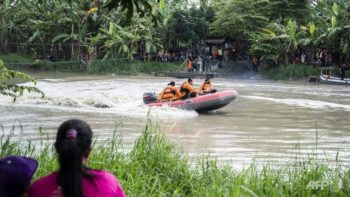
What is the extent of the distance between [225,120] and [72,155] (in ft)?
44.3

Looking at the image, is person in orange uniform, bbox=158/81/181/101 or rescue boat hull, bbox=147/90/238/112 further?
person in orange uniform, bbox=158/81/181/101

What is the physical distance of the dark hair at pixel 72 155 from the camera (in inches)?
97.2

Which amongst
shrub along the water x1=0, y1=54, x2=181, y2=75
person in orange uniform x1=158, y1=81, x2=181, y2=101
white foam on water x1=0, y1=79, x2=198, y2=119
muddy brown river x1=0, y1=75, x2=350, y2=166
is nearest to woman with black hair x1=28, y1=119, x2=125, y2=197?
muddy brown river x1=0, y1=75, x2=350, y2=166

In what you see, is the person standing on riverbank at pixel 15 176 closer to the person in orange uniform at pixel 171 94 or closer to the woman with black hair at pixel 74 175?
the woman with black hair at pixel 74 175

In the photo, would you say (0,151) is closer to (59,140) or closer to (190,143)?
(59,140)

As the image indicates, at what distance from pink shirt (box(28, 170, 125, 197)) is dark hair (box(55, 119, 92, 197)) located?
0.03m

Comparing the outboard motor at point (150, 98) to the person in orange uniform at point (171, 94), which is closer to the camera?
the person in orange uniform at point (171, 94)

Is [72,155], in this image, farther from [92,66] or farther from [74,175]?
[92,66]

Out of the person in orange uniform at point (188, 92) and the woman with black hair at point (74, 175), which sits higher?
the woman with black hair at point (74, 175)

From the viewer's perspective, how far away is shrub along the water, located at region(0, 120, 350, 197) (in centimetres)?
509

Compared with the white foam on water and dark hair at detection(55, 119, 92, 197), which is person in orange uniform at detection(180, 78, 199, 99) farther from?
dark hair at detection(55, 119, 92, 197)

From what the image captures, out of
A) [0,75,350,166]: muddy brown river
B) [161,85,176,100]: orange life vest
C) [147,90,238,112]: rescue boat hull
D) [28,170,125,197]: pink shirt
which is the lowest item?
[0,75,350,166]: muddy brown river

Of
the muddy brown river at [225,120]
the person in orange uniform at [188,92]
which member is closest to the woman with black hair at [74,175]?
the muddy brown river at [225,120]

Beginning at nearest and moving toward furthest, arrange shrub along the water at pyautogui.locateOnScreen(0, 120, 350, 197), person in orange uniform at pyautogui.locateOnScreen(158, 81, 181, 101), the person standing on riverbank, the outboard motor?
the person standing on riverbank < shrub along the water at pyautogui.locateOnScreen(0, 120, 350, 197) < person in orange uniform at pyautogui.locateOnScreen(158, 81, 181, 101) < the outboard motor
